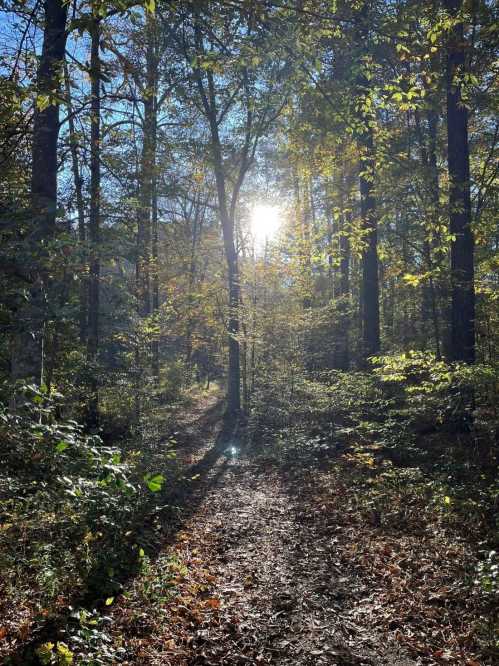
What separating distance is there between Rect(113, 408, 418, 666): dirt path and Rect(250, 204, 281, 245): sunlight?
1847cm

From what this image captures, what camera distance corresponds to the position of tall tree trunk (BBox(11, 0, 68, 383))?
15.9 ft

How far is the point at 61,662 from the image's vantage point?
A: 10.7ft

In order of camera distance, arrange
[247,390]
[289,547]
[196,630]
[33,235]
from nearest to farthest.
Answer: [196,630] → [33,235] → [289,547] → [247,390]

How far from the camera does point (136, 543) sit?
562 cm

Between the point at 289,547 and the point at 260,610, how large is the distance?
5.22ft

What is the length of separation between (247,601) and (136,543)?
5.71 ft

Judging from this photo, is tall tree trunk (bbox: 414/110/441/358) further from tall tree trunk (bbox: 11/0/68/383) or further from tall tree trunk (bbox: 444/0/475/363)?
tall tree trunk (bbox: 11/0/68/383)

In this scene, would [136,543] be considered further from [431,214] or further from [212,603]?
[431,214]

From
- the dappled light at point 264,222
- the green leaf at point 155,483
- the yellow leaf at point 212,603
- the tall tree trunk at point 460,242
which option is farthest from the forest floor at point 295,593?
the dappled light at point 264,222

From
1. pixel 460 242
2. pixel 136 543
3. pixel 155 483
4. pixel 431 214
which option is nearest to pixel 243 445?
pixel 136 543

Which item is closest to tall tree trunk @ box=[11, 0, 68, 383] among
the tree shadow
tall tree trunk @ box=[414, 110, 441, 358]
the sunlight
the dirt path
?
the tree shadow

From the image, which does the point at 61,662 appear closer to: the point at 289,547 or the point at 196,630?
the point at 196,630

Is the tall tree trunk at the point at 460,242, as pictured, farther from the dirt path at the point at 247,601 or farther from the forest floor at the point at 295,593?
the dirt path at the point at 247,601

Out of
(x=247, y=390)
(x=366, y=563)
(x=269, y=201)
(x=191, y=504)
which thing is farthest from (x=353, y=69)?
(x=269, y=201)
